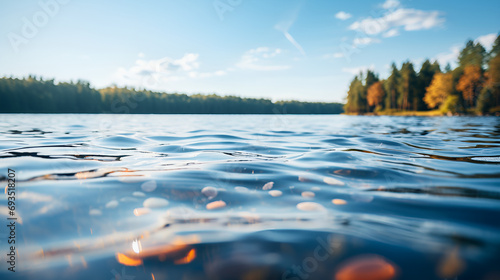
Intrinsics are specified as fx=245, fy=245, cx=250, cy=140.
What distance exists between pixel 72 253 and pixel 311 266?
4.04 ft

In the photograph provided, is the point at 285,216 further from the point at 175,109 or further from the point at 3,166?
the point at 175,109

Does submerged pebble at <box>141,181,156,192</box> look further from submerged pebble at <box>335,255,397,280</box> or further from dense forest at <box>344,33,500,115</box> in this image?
dense forest at <box>344,33,500,115</box>

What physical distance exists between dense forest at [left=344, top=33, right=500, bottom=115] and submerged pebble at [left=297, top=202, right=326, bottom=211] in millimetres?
63016

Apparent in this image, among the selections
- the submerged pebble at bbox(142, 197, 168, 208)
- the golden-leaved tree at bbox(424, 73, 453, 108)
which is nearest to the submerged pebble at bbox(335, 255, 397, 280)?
the submerged pebble at bbox(142, 197, 168, 208)

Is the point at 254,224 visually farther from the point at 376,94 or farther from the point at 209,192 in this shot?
the point at 376,94

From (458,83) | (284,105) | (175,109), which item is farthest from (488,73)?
(175,109)

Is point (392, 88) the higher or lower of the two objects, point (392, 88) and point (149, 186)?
the higher

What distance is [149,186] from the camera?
238 cm

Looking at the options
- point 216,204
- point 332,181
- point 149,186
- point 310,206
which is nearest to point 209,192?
point 216,204

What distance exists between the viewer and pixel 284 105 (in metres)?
98.8

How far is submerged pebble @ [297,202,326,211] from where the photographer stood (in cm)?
192

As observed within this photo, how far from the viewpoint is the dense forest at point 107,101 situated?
65562mm

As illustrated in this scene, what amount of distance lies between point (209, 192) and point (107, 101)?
89.1 m

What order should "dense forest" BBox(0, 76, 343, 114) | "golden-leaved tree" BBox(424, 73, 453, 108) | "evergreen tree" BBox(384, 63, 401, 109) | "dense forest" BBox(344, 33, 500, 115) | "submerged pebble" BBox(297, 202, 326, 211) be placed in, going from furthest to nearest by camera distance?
1. "evergreen tree" BBox(384, 63, 401, 109)
2. "dense forest" BBox(0, 76, 343, 114)
3. "golden-leaved tree" BBox(424, 73, 453, 108)
4. "dense forest" BBox(344, 33, 500, 115)
5. "submerged pebble" BBox(297, 202, 326, 211)
